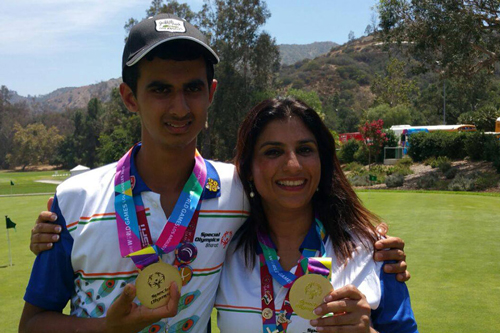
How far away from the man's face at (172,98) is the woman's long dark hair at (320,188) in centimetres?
39

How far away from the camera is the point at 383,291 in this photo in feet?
7.61

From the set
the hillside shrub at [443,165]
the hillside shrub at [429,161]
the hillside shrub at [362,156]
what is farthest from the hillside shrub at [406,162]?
the hillside shrub at [362,156]

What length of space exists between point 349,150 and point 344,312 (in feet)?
105

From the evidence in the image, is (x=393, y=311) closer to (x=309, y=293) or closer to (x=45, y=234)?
(x=309, y=293)

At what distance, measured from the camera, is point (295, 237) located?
2.67 metres

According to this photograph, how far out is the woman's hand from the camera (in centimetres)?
207

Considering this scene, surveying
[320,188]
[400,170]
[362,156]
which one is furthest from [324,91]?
[320,188]

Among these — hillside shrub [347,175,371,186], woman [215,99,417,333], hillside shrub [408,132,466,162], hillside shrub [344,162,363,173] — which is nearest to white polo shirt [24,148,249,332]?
woman [215,99,417,333]

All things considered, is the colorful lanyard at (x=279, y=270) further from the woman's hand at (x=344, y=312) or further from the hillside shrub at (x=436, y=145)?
the hillside shrub at (x=436, y=145)

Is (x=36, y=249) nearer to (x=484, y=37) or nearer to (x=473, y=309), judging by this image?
(x=473, y=309)

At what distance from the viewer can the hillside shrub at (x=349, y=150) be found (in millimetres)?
33103

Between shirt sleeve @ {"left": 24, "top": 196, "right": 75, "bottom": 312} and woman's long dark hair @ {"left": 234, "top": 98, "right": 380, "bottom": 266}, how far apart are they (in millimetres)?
854

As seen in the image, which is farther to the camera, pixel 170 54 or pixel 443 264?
pixel 443 264

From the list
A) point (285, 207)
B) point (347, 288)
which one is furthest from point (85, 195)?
point (347, 288)
